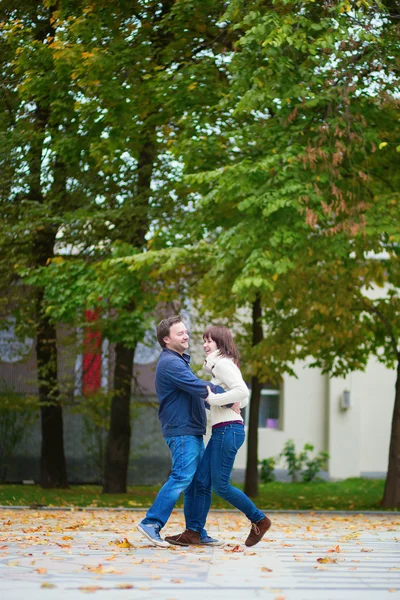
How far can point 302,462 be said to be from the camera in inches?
1146

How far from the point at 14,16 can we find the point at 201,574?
14.0m

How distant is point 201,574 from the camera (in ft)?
20.4

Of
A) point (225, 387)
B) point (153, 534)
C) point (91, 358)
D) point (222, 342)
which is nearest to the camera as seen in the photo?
point (153, 534)

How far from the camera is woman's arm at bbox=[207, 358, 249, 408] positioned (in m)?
7.79

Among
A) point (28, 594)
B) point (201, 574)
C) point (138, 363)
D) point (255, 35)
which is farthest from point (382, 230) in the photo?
point (138, 363)

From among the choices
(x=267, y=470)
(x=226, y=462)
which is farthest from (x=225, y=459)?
(x=267, y=470)

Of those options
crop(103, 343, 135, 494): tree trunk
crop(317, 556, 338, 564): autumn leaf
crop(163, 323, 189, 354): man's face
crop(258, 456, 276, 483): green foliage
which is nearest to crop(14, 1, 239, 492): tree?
crop(103, 343, 135, 494): tree trunk

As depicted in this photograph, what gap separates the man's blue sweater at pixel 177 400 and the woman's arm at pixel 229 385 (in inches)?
4.9

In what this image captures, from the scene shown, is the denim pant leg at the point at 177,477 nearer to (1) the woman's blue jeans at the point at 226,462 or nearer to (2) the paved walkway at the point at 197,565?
(1) the woman's blue jeans at the point at 226,462

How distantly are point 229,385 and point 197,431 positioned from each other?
1.62 ft

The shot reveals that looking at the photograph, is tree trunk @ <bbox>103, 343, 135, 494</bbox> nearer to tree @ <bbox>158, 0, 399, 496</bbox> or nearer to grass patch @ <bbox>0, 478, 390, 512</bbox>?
grass patch @ <bbox>0, 478, 390, 512</bbox>

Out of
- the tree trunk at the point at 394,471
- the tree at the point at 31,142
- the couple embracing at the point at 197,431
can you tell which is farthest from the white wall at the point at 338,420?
the couple embracing at the point at 197,431

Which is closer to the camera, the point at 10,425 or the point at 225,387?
the point at 225,387

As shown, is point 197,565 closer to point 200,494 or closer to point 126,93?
point 200,494
